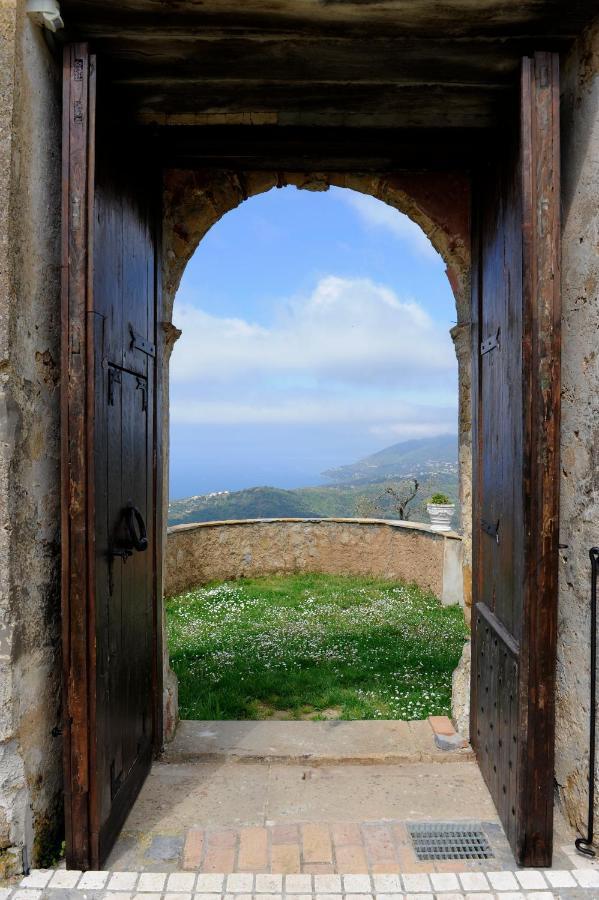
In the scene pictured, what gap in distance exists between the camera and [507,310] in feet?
9.43

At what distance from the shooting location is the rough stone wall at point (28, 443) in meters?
2.27

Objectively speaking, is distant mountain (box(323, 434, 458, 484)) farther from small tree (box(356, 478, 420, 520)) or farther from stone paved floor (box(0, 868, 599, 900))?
stone paved floor (box(0, 868, 599, 900))

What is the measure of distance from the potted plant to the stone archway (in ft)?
18.9

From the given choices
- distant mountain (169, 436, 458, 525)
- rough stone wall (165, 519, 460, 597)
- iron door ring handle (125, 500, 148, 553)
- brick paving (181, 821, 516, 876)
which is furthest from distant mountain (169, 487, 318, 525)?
brick paving (181, 821, 516, 876)

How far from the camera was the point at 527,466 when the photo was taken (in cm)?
247

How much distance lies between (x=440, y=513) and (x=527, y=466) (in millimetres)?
7221

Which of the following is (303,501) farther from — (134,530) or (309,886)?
(309,886)

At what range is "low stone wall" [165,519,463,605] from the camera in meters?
9.85

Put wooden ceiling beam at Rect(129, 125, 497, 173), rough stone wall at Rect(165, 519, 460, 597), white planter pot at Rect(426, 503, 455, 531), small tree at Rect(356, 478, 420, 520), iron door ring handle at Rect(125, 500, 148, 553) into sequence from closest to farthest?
iron door ring handle at Rect(125, 500, 148, 553) < wooden ceiling beam at Rect(129, 125, 497, 173) < white planter pot at Rect(426, 503, 455, 531) < rough stone wall at Rect(165, 519, 460, 597) < small tree at Rect(356, 478, 420, 520)

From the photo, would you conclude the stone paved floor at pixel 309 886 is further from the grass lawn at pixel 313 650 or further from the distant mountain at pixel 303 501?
the distant mountain at pixel 303 501

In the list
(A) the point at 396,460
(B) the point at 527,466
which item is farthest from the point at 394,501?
(A) the point at 396,460

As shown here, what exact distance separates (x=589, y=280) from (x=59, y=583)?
8.71 ft

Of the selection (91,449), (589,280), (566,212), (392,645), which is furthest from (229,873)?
(392,645)

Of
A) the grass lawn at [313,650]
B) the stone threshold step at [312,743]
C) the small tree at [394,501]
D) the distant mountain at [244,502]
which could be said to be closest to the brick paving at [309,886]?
the stone threshold step at [312,743]
